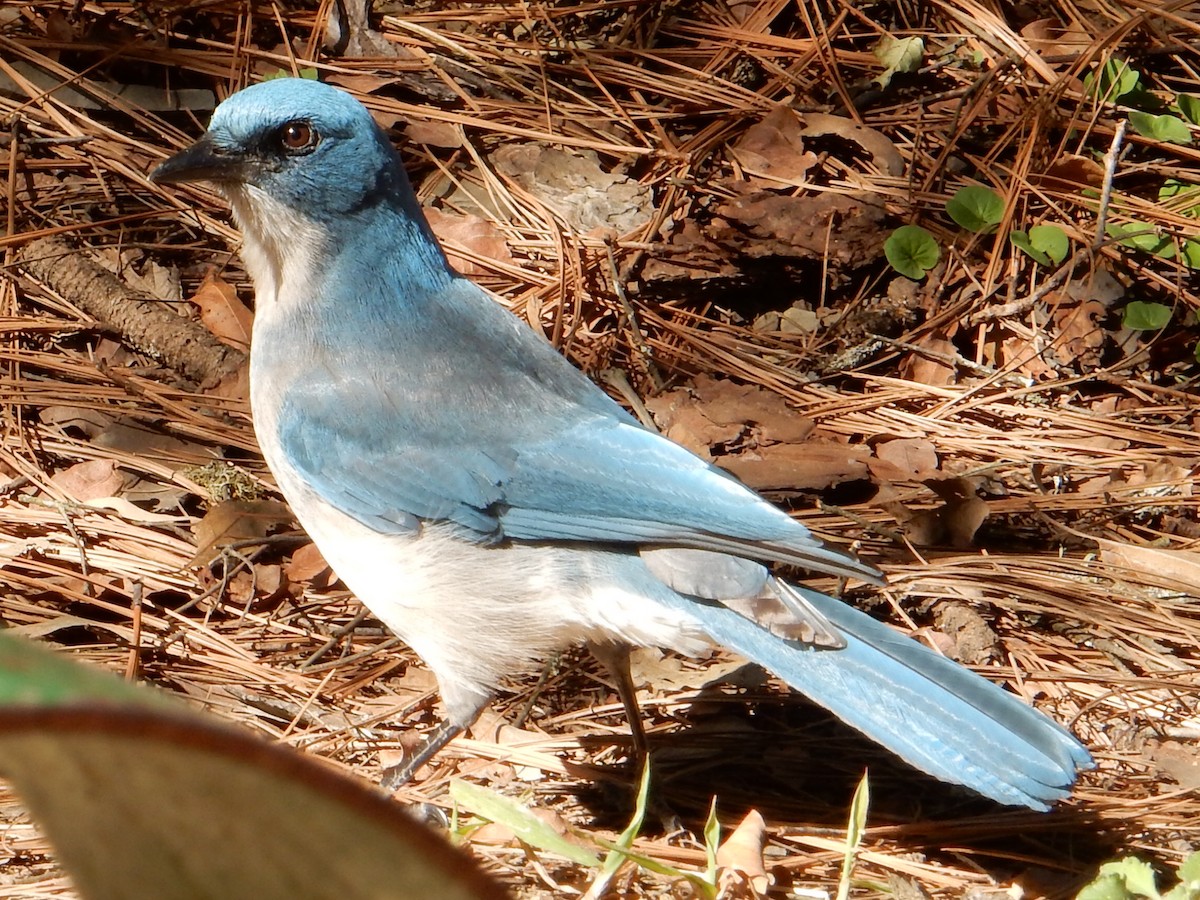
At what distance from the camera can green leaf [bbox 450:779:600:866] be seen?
2117 millimetres

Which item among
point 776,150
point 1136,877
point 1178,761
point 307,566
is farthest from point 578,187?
point 1136,877

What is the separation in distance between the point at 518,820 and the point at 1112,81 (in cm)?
396

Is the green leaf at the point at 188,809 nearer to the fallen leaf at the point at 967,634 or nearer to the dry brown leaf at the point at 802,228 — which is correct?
the fallen leaf at the point at 967,634

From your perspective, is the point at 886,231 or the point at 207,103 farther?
the point at 207,103

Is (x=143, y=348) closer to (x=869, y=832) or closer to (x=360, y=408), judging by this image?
(x=360, y=408)

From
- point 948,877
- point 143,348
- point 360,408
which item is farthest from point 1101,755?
point 143,348

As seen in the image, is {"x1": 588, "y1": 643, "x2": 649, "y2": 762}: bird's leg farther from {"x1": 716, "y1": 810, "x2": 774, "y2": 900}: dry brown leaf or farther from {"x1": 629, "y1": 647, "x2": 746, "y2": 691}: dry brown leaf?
{"x1": 716, "y1": 810, "x2": 774, "y2": 900}: dry brown leaf

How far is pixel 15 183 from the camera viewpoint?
4488mm

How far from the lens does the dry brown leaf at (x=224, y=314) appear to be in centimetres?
426

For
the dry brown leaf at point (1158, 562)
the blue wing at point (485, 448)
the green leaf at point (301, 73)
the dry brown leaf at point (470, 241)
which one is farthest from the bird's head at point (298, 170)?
the dry brown leaf at point (1158, 562)

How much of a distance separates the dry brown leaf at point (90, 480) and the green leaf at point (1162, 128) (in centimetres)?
382

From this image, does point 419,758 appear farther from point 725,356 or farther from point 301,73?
point 301,73

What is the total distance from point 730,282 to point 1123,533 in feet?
5.17

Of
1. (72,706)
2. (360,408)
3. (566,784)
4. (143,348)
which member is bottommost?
(566,784)
